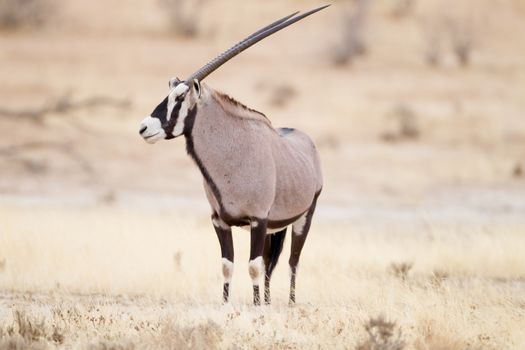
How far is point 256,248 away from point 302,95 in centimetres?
1785

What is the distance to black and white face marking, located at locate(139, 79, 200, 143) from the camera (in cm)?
739

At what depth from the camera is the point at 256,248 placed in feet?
25.4

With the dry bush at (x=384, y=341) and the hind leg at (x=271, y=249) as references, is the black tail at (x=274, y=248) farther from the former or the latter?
the dry bush at (x=384, y=341)

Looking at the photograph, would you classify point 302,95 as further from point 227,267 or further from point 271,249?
point 227,267

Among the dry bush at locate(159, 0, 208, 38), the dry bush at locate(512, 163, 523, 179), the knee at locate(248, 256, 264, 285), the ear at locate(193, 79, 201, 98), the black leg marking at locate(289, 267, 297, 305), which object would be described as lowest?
the dry bush at locate(512, 163, 523, 179)

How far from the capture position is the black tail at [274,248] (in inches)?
346

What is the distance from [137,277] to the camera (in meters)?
9.28

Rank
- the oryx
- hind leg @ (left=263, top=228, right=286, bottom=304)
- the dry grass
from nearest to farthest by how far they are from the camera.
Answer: the dry grass, the oryx, hind leg @ (left=263, top=228, right=286, bottom=304)

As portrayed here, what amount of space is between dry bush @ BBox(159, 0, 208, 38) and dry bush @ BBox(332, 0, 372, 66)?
4.67 metres

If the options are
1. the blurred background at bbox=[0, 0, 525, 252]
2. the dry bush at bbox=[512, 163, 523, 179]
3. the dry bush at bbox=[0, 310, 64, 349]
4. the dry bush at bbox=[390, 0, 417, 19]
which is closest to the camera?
the dry bush at bbox=[0, 310, 64, 349]

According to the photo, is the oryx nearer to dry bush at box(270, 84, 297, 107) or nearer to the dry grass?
the dry grass

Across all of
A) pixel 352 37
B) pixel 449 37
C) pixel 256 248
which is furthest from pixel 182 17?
pixel 256 248

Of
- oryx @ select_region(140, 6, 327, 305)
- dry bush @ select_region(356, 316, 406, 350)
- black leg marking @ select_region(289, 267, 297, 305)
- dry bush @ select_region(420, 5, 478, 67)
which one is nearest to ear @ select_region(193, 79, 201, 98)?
oryx @ select_region(140, 6, 327, 305)

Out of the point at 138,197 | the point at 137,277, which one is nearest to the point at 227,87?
the point at 138,197
